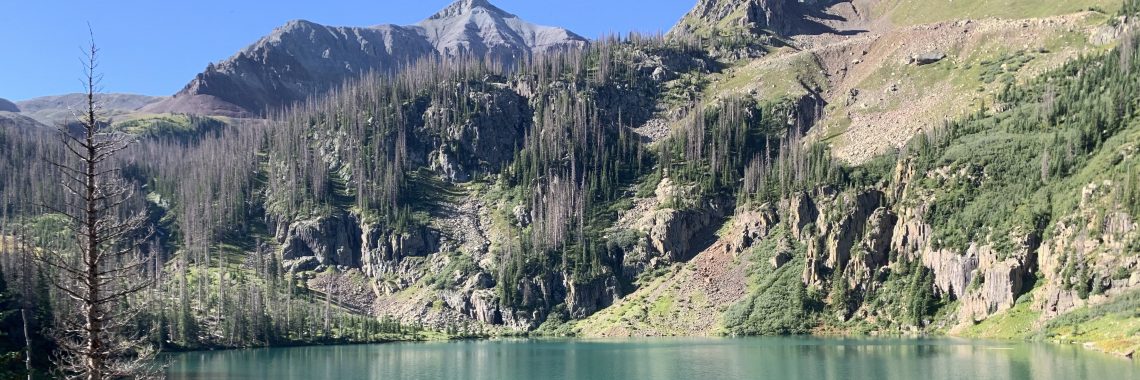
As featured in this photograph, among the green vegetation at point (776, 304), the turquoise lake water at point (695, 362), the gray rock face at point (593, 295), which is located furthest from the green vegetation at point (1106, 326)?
the gray rock face at point (593, 295)

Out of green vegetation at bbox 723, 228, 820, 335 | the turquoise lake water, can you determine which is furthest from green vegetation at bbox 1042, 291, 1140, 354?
green vegetation at bbox 723, 228, 820, 335

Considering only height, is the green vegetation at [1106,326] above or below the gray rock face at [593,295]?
above

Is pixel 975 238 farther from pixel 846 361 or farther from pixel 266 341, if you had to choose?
pixel 266 341

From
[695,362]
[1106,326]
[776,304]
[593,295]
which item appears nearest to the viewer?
[695,362]

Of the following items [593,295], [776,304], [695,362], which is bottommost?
[593,295]

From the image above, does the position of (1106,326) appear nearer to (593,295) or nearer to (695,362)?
(695,362)

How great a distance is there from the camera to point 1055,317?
125188mm

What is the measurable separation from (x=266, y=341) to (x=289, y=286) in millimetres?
30976

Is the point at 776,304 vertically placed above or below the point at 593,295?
above

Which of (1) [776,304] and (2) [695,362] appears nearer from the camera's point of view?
(2) [695,362]

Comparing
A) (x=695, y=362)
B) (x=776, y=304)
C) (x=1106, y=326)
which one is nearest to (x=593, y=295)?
(x=776, y=304)

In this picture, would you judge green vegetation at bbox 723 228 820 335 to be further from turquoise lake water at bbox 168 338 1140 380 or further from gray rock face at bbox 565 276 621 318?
gray rock face at bbox 565 276 621 318

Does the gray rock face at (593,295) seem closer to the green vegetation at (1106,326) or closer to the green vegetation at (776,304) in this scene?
the green vegetation at (776,304)

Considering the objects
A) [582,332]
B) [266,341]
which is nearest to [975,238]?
[582,332]
